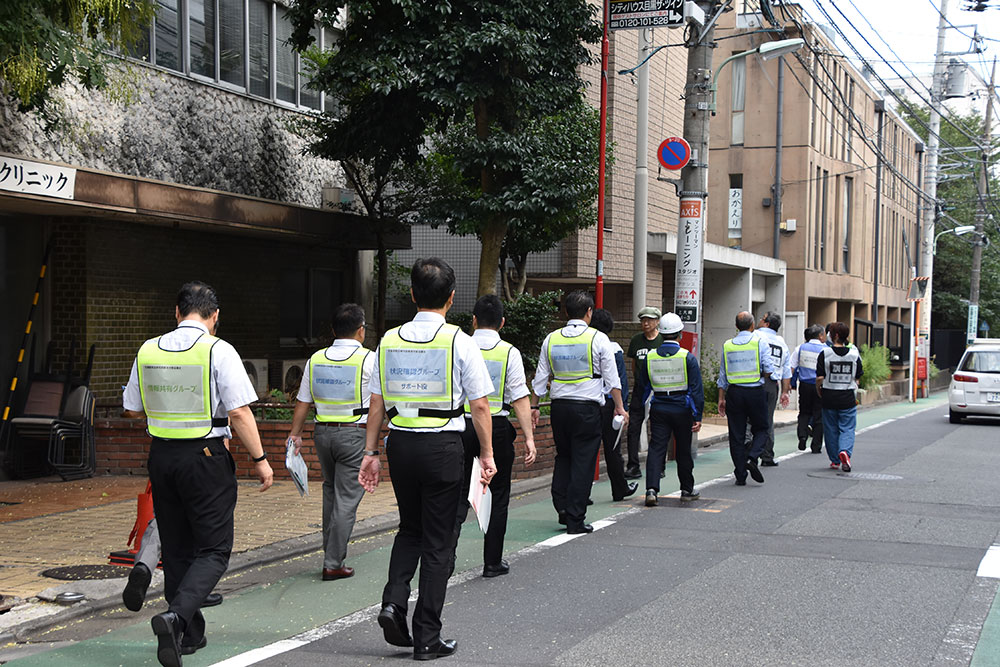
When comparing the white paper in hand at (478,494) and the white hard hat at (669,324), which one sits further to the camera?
the white hard hat at (669,324)

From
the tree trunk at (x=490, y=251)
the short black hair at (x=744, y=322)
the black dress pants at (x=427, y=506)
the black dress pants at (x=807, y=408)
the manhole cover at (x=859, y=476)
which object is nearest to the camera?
the black dress pants at (x=427, y=506)

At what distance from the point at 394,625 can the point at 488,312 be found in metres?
2.70

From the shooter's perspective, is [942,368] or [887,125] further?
[942,368]

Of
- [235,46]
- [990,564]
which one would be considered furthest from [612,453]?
[235,46]

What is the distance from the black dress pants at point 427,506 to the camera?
17.9 ft

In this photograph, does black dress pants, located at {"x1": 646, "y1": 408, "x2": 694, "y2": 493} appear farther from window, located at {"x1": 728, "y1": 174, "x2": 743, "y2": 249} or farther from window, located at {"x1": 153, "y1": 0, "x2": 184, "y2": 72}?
window, located at {"x1": 728, "y1": 174, "x2": 743, "y2": 249}

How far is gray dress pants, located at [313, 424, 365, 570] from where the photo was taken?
24.0 feet

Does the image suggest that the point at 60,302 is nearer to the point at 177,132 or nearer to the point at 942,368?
the point at 177,132

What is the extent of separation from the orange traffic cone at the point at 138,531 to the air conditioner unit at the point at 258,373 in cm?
719

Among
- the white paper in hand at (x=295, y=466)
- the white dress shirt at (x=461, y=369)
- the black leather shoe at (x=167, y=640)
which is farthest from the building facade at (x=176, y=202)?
the black leather shoe at (x=167, y=640)

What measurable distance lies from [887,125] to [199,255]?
124ft

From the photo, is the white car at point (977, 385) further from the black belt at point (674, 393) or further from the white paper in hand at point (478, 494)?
the white paper in hand at point (478, 494)

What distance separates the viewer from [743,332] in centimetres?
1214

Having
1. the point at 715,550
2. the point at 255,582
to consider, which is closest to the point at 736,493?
the point at 715,550
